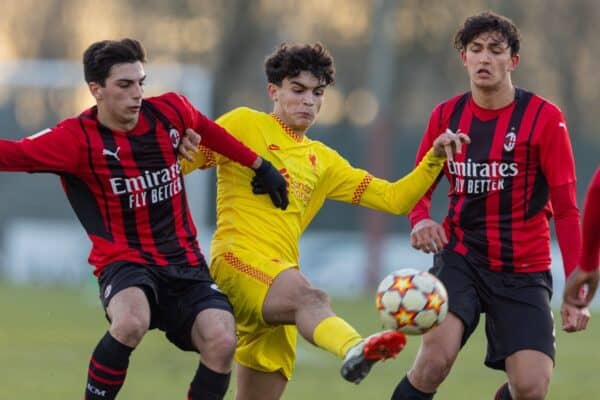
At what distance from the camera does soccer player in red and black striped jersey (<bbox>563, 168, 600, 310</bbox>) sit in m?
6.12

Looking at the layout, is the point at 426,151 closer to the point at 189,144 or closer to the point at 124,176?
the point at 189,144

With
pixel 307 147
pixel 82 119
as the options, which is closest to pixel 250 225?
pixel 307 147

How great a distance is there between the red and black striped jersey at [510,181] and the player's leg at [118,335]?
1.82m

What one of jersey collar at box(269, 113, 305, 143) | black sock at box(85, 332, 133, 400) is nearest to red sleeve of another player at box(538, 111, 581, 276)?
jersey collar at box(269, 113, 305, 143)

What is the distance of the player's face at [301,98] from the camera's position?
321 inches

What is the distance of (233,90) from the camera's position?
115ft

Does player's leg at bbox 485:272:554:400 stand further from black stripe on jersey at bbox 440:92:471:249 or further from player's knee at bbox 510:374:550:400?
black stripe on jersey at bbox 440:92:471:249

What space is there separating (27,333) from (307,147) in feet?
31.6

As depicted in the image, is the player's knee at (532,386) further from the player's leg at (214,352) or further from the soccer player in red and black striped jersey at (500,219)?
the player's leg at (214,352)

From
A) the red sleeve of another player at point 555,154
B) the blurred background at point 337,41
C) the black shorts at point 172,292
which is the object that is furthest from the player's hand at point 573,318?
the blurred background at point 337,41

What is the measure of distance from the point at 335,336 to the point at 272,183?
1.07 metres

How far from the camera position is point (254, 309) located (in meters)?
7.86

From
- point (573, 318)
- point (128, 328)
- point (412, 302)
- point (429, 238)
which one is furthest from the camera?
point (429, 238)

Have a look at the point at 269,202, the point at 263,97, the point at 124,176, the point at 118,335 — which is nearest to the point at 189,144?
the point at 124,176
